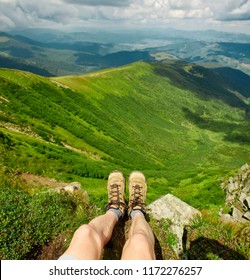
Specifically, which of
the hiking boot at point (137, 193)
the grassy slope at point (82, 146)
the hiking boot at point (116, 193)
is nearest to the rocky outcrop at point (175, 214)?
the hiking boot at point (137, 193)

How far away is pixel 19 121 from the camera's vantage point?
39625 millimetres

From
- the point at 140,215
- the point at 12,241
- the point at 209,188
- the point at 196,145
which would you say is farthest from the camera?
the point at 196,145

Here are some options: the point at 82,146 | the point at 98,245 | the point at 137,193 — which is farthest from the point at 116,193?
the point at 82,146

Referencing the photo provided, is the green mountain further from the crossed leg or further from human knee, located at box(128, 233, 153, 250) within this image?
human knee, located at box(128, 233, 153, 250)

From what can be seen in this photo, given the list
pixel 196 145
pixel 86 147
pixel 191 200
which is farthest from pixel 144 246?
pixel 196 145

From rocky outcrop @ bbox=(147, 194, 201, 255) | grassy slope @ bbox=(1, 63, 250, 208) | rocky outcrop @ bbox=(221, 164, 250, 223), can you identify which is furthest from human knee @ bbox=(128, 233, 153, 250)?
grassy slope @ bbox=(1, 63, 250, 208)

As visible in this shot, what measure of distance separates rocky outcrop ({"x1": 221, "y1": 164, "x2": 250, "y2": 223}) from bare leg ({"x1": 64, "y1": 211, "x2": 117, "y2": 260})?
13.6m

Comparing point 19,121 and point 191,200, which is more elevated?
point 19,121

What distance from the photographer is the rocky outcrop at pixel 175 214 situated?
29.7ft

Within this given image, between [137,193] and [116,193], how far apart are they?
2.63 feet

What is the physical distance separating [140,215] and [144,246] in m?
2.57

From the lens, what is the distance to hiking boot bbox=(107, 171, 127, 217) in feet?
30.5

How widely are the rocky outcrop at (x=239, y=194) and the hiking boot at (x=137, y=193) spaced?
30.1 feet
